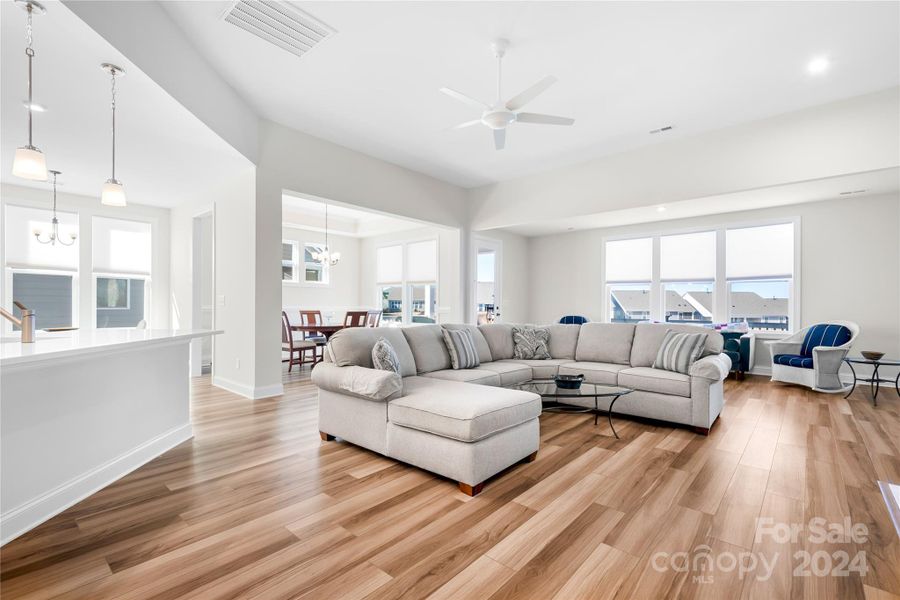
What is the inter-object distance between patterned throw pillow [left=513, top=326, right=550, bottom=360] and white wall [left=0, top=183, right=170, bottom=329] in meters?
5.51

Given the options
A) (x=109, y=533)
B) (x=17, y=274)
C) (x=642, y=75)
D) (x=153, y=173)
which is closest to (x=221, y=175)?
(x=153, y=173)

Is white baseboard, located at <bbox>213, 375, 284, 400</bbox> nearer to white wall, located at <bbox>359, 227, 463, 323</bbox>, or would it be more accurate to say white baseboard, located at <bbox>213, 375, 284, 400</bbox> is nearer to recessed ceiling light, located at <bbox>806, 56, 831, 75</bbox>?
white wall, located at <bbox>359, 227, 463, 323</bbox>

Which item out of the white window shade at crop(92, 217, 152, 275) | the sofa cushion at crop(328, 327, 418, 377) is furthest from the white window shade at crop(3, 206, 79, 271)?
the sofa cushion at crop(328, 327, 418, 377)

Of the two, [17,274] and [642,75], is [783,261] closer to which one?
[642,75]

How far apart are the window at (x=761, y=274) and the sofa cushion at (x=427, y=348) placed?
517 cm

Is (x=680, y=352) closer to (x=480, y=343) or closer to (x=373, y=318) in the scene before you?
(x=480, y=343)

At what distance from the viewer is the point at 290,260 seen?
8.77 meters

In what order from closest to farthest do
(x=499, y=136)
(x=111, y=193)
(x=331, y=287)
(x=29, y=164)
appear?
(x=29, y=164)
(x=111, y=193)
(x=499, y=136)
(x=331, y=287)

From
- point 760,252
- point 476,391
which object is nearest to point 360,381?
point 476,391

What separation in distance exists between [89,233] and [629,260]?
8596 mm

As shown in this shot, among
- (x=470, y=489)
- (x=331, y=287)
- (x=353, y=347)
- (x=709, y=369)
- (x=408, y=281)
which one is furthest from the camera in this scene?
(x=331, y=287)

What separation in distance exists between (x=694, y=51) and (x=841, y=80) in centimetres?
162

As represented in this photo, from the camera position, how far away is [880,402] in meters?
4.44

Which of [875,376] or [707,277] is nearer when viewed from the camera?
[875,376]
